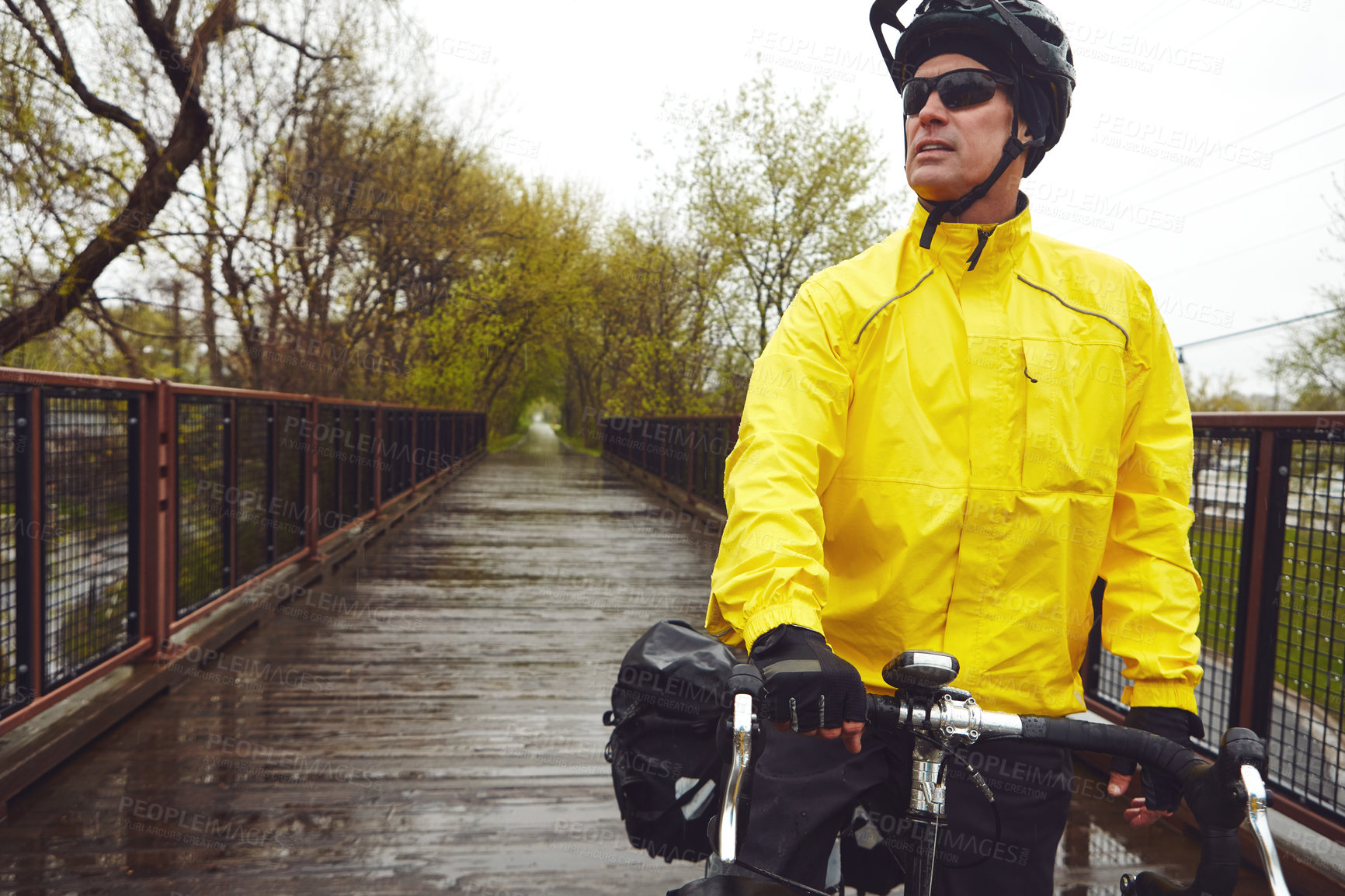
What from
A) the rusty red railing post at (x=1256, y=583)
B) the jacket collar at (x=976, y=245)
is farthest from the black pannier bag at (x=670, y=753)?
the rusty red railing post at (x=1256, y=583)

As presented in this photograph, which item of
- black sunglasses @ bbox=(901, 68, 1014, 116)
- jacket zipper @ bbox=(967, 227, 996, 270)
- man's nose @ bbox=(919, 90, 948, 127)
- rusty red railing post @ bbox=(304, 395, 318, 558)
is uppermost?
black sunglasses @ bbox=(901, 68, 1014, 116)

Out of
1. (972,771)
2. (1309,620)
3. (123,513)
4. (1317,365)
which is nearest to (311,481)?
(123,513)

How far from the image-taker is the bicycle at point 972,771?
3.14 feet

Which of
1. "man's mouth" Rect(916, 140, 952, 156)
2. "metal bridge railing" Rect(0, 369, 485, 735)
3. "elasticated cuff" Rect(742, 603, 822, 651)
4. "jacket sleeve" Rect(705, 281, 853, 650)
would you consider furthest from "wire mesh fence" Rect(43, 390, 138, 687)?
"man's mouth" Rect(916, 140, 952, 156)

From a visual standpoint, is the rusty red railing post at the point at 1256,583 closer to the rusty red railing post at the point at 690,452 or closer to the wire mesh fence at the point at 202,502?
the wire mesh fence at the point at 202,502

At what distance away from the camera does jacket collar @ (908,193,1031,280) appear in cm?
149

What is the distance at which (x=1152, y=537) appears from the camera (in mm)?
1464

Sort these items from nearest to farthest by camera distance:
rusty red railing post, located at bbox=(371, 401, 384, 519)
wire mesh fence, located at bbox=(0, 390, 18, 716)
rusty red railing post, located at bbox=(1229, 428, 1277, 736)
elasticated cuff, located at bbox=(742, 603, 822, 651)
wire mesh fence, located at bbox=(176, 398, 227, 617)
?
1. elasticated cuff, located at bbox=(742, 603, 822, 651)
2. rusty red railing post, located at bbox=(1229, 428, 1277, 736)
3. wire mesh fence, located at bbox=(0, 390, 18, 716)
4. wire mesh fence, located at bbox=(176, 398, 227, 617)
5. rusty red railing post, located at bbox=(371, 401, 384, 519)

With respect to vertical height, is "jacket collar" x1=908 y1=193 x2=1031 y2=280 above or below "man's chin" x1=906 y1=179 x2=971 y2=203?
below

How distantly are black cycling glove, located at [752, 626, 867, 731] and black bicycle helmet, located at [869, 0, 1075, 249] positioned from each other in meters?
0.81

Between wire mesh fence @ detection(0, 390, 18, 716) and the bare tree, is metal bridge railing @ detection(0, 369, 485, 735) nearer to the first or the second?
wire mesh fence @ detection(0, 390, 18, 716)

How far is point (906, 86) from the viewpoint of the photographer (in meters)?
1.56

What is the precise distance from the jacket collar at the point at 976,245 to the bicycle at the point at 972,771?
2.40ft

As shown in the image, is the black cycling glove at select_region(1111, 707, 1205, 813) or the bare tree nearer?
the black cycling glove at select_region(1111, 707, 1205, 813)
